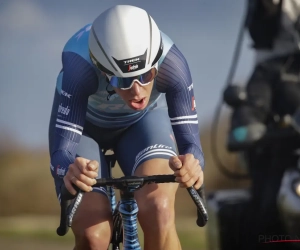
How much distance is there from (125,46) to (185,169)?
522 millimetres

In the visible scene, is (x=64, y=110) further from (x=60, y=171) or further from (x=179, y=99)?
(x=179, y=99)

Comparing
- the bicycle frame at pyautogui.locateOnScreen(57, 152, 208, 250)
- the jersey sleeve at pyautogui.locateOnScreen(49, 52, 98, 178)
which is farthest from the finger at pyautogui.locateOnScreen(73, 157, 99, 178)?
the jersey sleeve at pyautogui.locateOnScreen(49, 52, 98, 178)

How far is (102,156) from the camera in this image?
110 inches

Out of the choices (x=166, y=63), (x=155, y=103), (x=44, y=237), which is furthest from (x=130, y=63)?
(x=44, y=237)

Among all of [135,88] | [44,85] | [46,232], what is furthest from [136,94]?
[46,232]

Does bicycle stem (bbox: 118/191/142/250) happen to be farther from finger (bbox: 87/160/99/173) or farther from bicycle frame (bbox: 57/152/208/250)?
finger (bbox: 87/160/99/173)

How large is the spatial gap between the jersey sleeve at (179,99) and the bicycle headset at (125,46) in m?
0.17

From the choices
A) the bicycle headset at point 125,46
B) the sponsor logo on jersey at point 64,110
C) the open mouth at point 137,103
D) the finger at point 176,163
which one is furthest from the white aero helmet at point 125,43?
the finger at point 176,163

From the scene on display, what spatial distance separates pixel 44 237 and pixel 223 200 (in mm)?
1434

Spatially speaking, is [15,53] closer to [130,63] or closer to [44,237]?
[44,237]

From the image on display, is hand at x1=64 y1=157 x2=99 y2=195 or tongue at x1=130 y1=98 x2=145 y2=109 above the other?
tongue at x1=130 y1=98 x2=145 y2=109

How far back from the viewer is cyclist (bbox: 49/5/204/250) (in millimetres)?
2395

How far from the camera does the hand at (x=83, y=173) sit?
2.15 meters

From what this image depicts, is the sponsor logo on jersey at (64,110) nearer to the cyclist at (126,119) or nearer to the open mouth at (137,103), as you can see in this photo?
the cyclist at (126,119)
